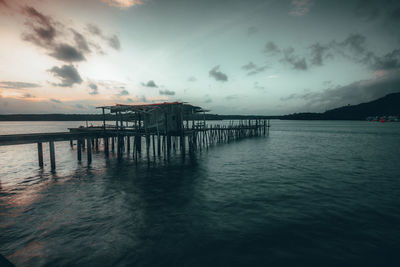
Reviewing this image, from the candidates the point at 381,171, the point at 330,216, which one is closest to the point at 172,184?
the point at 330,216

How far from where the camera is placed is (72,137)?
1789cm

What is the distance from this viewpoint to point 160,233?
7.32 metres

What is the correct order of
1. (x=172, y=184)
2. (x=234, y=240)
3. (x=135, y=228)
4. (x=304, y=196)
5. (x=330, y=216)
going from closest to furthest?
1. (x=234, y=240)
2. (x=135, y=228)
3. (x=330, y=216)
4. (x=304, y=196)
5. (x=172, y=184)

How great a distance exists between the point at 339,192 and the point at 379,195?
2.16 metres

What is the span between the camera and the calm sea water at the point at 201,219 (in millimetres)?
6074

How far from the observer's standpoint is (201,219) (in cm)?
847

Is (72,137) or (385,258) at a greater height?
(72,137)

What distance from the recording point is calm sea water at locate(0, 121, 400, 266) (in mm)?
6074

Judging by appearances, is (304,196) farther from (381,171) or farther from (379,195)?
(381,171)

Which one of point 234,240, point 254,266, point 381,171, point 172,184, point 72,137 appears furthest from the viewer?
point 72,137

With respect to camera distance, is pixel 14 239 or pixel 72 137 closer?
pixel 14 239

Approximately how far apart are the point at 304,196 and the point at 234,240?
6.38 m

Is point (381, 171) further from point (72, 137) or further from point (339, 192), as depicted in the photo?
point (72, 137)

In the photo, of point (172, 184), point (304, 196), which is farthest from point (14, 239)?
point (304, 196)
